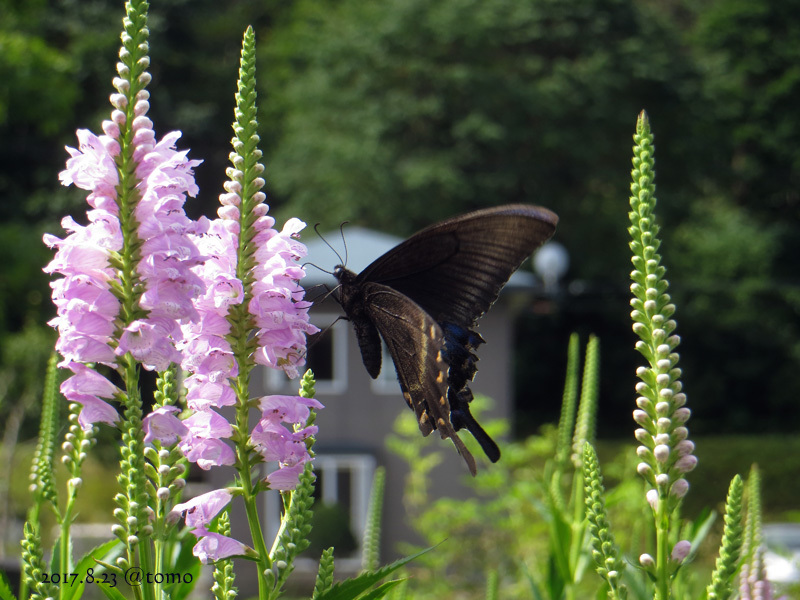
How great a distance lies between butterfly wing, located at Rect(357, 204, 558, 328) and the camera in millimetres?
2953

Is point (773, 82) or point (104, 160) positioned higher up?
point (773, 82)

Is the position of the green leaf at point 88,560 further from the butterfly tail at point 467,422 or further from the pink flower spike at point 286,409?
the butterfly tail at point 467,422

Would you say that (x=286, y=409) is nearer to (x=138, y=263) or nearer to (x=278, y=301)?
(x=278, y=301)

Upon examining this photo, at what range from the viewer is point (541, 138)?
4109 cm

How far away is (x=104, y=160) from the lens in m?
1.84

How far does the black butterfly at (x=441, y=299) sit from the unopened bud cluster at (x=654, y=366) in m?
1.00

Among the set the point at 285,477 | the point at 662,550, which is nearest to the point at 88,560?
the point at 285,477

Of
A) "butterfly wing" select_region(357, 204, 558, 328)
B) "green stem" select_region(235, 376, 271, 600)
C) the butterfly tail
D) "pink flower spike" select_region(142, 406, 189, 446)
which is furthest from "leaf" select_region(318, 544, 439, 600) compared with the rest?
"butterfly wing" select_region(357, 204, 558, 328)

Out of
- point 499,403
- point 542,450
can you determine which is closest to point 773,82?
point 499,403

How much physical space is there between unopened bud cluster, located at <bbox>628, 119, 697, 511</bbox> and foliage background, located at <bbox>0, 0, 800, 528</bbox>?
34.7 meters

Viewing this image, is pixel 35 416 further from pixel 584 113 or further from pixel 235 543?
pixel 235 543

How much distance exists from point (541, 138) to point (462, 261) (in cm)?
3875

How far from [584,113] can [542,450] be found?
3030 centimetres

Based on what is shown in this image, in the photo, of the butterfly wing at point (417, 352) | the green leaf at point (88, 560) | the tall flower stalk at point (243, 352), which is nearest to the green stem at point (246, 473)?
the tall flower stalk at point (243, 352)
